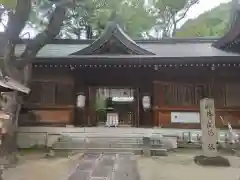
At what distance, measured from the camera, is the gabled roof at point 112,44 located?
13086mm

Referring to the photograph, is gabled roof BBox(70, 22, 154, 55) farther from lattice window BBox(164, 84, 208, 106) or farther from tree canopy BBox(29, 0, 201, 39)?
tree canopy BBox(29, 0, 201, 39)

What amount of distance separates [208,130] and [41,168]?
213 inches

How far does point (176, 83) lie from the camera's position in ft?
42.8

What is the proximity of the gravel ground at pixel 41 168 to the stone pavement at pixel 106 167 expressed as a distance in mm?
297

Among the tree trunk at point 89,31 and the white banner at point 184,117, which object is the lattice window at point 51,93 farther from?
the tree trunk at point 89,31

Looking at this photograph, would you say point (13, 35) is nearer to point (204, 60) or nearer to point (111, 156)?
point (111, 156)

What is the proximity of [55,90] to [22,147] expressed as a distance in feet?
9.55

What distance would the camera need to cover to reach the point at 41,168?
26.8 feet

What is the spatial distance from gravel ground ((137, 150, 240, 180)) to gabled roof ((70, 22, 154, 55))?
18.1 feet

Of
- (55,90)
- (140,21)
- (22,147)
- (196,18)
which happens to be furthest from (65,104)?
(196,18)

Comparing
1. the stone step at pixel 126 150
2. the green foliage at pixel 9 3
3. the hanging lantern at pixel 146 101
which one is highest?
the green foliage at pixel 9 3

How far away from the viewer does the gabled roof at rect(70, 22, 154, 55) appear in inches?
515

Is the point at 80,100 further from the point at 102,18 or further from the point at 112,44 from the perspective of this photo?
the point at 102,18

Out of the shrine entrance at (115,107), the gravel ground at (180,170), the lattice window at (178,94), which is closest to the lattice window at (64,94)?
the shrine entrance at (115,107)
